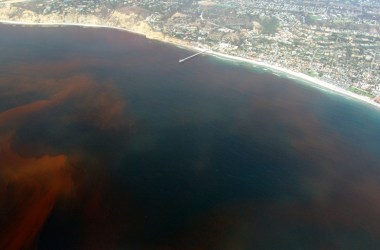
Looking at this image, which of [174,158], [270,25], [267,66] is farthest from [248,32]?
[174,158]

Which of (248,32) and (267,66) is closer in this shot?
(267,66)

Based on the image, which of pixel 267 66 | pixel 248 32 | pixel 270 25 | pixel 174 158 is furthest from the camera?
pixel 270 25

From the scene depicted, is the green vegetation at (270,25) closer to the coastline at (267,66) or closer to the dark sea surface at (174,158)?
the coastline at (267,66)

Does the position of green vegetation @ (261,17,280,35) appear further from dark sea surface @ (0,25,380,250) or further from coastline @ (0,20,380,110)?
dark sea surface @ (0,25,380,250)

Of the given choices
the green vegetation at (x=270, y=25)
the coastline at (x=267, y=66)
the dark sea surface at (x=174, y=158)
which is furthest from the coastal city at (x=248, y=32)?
the dark sea surface at (x=174, y=158)

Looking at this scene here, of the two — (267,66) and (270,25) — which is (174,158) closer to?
(267,66)

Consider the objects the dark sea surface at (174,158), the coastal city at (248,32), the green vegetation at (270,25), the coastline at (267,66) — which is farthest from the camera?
the green vegetation at (270,25)

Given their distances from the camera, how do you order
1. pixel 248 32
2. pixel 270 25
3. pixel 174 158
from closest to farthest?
1. pixel 174 158
2. pixel 248 32
3. pixel 270 25
